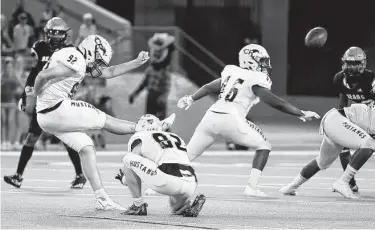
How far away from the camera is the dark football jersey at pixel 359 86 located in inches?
570

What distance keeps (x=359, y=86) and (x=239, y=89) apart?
4.84 ft

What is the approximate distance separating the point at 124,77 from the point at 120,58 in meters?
0.86

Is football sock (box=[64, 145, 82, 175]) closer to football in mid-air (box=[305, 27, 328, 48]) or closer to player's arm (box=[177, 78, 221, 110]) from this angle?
player's arm (box=[177, 78, 221, 110])

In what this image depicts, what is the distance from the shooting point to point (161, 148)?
1214cm

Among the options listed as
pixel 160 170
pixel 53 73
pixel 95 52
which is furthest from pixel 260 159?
pixel 53 73

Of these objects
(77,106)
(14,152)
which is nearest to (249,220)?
(77,106)

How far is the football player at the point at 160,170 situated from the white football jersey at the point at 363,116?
10.0ft

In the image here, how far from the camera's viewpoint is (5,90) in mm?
23266

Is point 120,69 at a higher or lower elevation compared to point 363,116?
higher

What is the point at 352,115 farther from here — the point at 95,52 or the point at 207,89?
the point at 95,52

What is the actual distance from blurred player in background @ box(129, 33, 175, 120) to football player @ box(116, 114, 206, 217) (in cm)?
1121

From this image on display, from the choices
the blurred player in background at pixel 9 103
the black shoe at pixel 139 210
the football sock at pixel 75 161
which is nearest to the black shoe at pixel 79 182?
the football sock at pixel 75 161

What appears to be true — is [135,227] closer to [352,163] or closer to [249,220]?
[249,220]

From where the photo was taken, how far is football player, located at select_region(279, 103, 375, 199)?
14.2 m
